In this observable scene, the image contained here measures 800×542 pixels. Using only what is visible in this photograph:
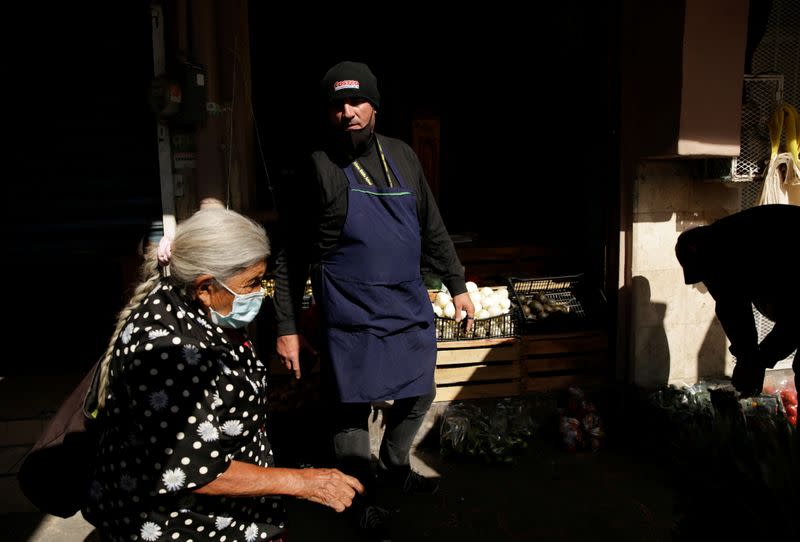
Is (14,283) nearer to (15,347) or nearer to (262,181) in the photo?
(15,347)

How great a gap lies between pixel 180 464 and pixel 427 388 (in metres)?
1.71

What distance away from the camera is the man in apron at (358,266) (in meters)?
2.89

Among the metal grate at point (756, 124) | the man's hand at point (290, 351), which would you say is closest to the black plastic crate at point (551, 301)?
the metal grate at point (756, 124)

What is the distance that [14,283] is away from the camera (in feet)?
15.2

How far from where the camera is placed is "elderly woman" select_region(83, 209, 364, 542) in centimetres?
162

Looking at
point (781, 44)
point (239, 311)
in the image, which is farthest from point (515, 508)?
point (781, 44)

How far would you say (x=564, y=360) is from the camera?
14.8ft

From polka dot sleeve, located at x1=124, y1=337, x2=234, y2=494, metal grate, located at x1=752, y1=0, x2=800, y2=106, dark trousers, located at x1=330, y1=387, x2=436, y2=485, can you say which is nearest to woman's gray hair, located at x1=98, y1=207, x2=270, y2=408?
polka dot sleeve, located at x1=124, y1=337, x2=234, y2=494

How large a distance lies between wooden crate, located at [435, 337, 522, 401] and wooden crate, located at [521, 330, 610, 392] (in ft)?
0.29

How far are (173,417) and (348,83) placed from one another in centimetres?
174

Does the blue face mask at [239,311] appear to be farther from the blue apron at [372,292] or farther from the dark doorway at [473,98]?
the dark doorway at [473,98]

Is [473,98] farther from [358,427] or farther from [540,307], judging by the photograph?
[358,427]

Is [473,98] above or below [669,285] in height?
above

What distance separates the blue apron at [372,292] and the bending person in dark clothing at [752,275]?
5.32 feet
